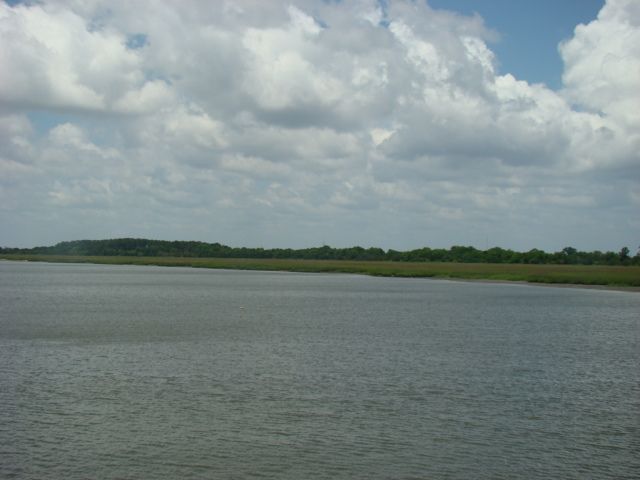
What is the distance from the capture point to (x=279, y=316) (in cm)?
4203

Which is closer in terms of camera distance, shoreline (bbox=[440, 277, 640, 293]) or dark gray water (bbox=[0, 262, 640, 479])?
dark gray water (bbox=[0, 262, 640, 479])

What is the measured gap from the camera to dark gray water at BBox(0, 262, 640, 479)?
1366 centimetres

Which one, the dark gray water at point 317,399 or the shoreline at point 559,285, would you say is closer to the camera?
the dark gray water at point 317,399

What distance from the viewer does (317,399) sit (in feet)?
61.6

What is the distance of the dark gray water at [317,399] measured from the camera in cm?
1366

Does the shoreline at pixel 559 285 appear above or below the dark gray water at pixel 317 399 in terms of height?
above

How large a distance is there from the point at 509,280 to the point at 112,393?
268 feet

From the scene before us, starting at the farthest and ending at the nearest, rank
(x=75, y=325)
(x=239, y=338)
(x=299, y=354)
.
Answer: (x=75, y=325), (x=239, y=338), (x=299, y=354)

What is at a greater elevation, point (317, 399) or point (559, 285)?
point (559, 285)

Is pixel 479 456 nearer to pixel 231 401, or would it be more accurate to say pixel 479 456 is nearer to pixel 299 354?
pixel 231 401

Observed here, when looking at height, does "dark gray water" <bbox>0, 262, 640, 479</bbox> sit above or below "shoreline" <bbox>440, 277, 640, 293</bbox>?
below

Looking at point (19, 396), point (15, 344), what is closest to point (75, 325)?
point (15, 344)

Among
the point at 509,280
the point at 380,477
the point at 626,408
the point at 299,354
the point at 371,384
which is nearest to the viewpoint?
the point at 380,477

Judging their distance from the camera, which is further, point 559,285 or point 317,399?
point 559,285
